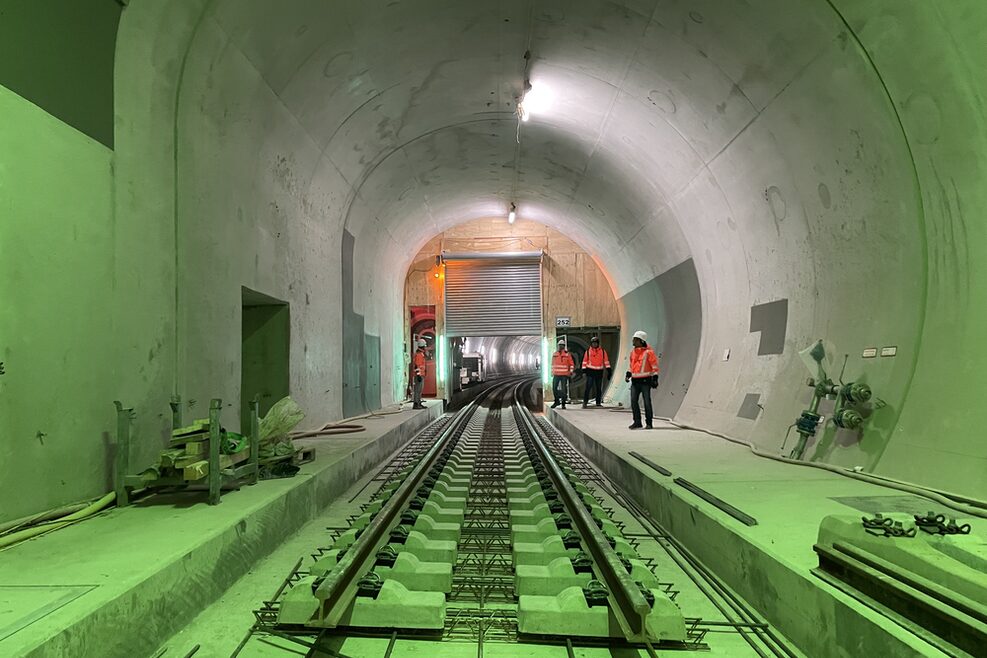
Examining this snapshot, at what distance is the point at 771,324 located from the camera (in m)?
7.41

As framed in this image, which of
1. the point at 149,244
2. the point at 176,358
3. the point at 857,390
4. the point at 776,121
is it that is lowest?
the point at 857,390

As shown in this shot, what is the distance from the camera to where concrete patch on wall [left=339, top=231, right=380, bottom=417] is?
10992 millimetres

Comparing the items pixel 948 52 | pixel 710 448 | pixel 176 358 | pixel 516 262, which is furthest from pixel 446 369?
pixel 948 52

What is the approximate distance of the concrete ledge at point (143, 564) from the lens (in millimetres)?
2258

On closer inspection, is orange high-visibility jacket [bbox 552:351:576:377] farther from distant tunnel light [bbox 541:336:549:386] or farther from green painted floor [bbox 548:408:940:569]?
green painted floor [bbox 548:408:940:569]

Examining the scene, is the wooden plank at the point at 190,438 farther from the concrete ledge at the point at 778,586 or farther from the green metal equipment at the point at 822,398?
the green metal equipment at the point at 822,398

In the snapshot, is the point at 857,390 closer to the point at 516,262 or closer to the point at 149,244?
the point at 149,244

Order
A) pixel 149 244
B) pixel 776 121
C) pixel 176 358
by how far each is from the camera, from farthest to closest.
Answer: pixel 776 121 < pixel 176 358 < pixel 149 244

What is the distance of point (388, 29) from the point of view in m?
6.58

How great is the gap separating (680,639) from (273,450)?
3863mm

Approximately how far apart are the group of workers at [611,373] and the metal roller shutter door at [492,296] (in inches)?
62.9

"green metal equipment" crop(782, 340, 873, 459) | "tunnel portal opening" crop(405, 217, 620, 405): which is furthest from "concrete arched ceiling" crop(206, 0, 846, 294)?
"tunnel portal opening" crop(405, 217, 620, 405)

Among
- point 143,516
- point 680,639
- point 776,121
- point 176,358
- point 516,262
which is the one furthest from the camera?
point 516,262

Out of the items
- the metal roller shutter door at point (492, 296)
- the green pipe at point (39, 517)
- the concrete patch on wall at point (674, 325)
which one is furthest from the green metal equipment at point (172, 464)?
the metal roller shutter door at point (492, 296)
